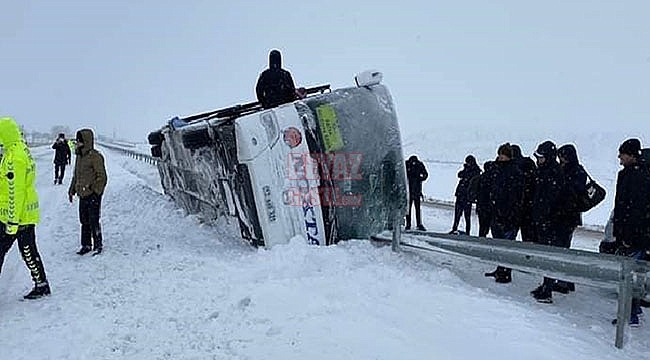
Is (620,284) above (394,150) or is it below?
below

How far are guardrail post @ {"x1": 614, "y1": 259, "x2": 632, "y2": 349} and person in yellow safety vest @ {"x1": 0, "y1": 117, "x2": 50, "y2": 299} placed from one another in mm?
5126

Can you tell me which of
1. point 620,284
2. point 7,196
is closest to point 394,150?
point 620,284

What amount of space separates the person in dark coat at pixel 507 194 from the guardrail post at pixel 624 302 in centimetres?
244

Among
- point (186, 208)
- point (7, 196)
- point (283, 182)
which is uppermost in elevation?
point (7, 196)

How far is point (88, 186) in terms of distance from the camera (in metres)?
7.85

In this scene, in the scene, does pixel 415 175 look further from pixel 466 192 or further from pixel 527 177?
pixel 527 177

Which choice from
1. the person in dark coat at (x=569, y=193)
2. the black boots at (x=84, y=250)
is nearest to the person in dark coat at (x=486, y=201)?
the person in dark coat at (x=569, y=193)

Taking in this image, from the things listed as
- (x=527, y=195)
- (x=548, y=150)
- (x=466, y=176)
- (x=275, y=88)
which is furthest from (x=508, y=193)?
(x=466, y=176)

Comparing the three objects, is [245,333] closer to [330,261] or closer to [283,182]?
[330,261]

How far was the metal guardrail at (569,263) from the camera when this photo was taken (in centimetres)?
407

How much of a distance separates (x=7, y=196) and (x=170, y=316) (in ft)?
7.04

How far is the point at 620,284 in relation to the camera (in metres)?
4.13

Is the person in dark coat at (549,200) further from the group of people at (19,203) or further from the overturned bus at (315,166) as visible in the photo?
the group of people at (19,203)

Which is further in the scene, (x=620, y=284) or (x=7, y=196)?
(x=7, y=196)
